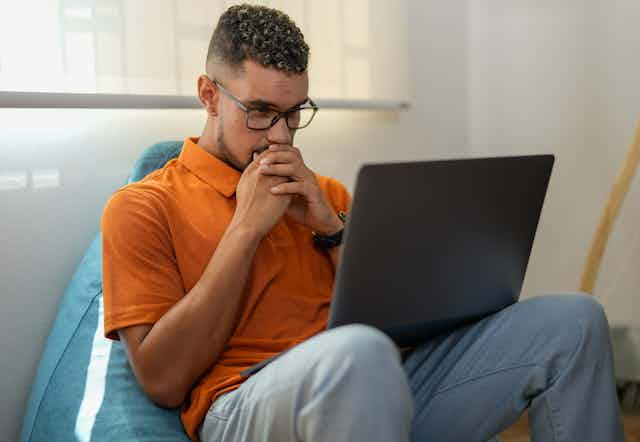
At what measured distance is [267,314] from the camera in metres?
1.37

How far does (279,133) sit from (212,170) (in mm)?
135

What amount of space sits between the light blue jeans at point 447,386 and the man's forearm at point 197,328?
7cm

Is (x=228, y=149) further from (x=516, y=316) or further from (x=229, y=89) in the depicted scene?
(x=516, y=316)

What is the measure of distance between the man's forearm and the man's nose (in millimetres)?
213

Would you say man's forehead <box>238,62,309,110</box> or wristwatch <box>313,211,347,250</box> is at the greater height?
man's forehead <box>238,62,309,110</box>

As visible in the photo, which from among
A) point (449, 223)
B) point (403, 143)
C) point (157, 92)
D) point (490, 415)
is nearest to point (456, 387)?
point (490, 415)

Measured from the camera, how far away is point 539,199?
4.22 feet

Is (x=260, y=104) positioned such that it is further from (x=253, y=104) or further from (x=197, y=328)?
(x=197, y=328)

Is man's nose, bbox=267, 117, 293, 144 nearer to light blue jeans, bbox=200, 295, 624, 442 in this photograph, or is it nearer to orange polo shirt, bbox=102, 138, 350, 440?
orange polo shirt, bbox=102, 138, 350, 440

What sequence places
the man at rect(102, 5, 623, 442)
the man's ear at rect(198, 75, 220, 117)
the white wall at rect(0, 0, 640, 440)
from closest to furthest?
the man at rect(102, 5, 623, 442), the man's ear at rect(198, 75, 220, 117), the white wall at rect(0, 0, 640, 440)

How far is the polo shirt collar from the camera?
1442 mm

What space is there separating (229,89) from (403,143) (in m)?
1.11

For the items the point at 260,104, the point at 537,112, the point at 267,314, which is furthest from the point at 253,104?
the point at 537,112

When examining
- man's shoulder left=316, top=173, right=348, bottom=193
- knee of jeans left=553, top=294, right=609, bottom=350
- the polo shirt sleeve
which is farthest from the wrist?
knee of jeans left=553, top=294, right=609, bottom=350
